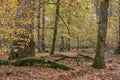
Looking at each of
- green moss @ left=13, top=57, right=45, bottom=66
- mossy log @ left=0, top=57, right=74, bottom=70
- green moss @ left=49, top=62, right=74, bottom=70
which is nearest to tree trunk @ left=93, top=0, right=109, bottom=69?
green moss @ left=49, top=62, right=74, bottom=70

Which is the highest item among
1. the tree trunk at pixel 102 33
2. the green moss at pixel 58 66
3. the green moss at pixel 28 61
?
the tree trunk at pixel 102 33

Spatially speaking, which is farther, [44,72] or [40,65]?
[40,65]

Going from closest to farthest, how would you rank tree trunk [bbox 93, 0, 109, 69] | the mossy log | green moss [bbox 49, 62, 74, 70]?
1. green moss [bbox 49, 62, 74, 70]
2. the mossy log
3. tree trunk [bbox 93, 0, 109, 69]

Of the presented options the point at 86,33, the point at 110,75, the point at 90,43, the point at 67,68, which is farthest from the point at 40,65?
the point at 90,43

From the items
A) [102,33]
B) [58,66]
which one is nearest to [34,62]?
[58,66]

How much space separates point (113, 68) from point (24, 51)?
6.59 m

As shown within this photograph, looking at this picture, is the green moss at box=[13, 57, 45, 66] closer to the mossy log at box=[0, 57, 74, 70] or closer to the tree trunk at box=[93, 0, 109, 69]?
the mossy log at box=[0, 57, 74, 70]

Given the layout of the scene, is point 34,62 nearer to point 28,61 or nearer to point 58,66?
point 28,61

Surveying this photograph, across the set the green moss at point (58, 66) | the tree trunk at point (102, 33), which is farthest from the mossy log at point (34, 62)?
the tree trunk at point (102, 33)

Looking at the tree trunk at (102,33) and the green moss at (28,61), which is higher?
the tree trunk at (102,33)

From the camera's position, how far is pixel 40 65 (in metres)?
16.3

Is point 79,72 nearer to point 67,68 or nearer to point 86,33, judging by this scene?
point 67,68

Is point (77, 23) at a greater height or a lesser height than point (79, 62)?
greater

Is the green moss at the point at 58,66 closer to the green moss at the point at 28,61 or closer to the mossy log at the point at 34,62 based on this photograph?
the mossy log at the point at 34,62
